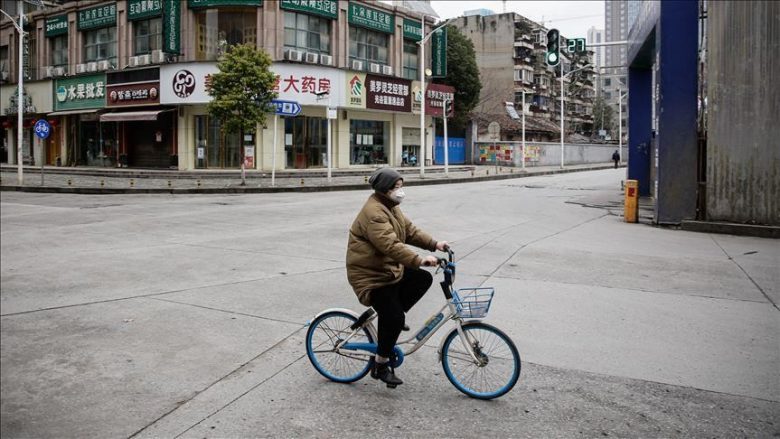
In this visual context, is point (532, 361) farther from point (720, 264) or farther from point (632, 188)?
point (632, 188)

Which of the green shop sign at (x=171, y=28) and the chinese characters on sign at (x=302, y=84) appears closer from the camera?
the green shop sign at (x=171, y=28)

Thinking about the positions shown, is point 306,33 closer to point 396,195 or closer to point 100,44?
point 100,44

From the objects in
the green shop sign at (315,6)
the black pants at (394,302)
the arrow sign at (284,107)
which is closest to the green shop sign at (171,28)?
the green shop sign at (315,6)

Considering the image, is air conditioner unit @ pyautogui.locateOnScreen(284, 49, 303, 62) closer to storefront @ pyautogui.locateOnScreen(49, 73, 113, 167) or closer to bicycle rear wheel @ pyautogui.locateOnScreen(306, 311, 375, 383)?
storefront @ pyautogui.locateOnScreen(49, 73, 113, 167)

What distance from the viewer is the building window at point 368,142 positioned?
Answer: 36688mm

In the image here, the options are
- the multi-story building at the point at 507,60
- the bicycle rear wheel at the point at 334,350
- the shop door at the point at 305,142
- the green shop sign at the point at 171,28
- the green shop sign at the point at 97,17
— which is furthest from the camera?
the multi-story building at the point at 507,60

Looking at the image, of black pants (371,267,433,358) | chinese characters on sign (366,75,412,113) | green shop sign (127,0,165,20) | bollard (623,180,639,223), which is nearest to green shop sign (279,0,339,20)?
chinese characters on sign (366,75,412,113)

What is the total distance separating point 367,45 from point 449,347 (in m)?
34.4

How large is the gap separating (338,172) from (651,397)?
2836cm

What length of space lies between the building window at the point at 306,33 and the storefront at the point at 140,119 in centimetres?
689

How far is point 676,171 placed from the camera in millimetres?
13000

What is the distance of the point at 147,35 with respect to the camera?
33.4 meters

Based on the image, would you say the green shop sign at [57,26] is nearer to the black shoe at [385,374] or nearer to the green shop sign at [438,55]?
the green shop sign at [438,55]

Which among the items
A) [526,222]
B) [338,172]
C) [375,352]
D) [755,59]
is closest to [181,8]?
[338,172]
